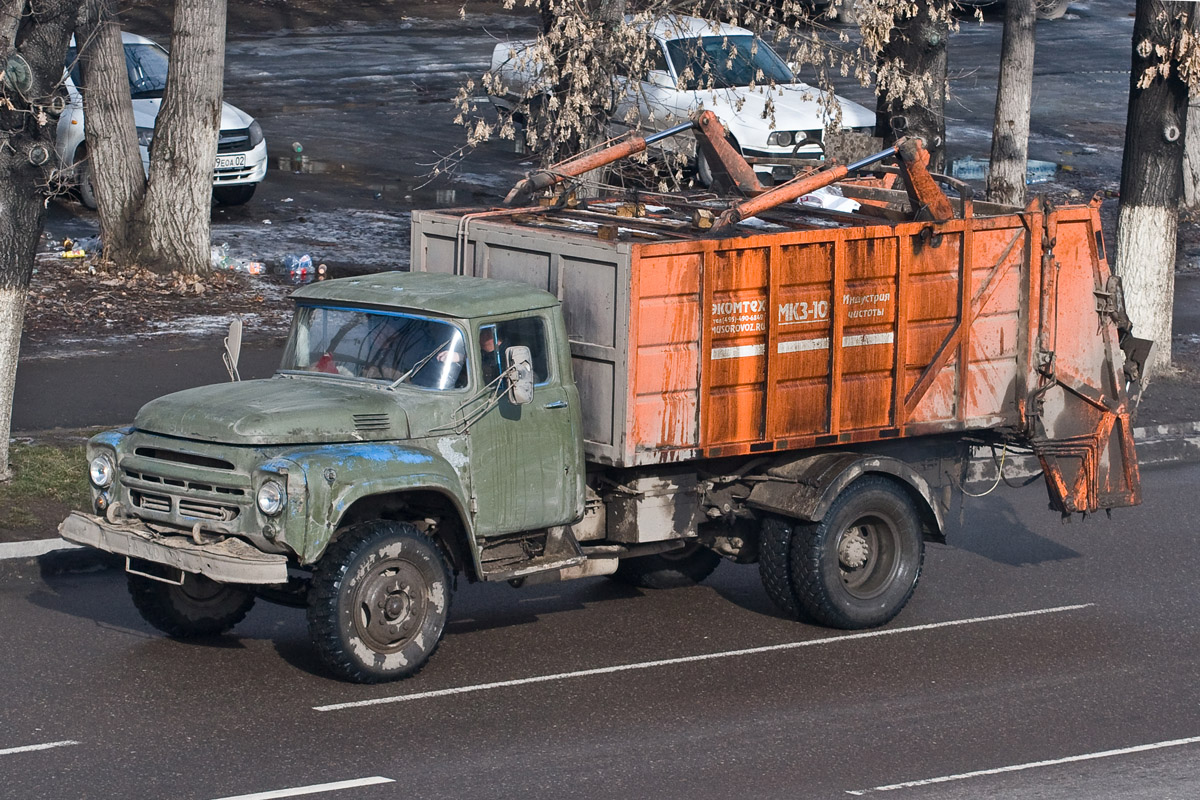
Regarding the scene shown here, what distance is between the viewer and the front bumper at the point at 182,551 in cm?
779

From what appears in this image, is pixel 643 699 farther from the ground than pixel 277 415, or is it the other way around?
pixel 277 415

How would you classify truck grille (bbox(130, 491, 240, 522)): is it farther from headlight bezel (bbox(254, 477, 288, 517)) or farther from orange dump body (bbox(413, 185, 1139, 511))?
orange dump body (bbox(413, 185, 1139, 511))

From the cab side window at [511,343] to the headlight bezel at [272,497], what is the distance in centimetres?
137

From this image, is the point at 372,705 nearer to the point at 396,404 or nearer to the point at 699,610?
the point at 396,404

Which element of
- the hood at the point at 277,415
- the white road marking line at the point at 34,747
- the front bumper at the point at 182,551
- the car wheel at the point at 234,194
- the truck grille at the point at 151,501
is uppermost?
the car wheel at the point at 234,194

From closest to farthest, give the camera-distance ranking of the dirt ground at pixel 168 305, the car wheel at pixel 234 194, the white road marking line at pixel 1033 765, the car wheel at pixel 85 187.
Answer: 1. the white road marking line at pixel 1033 765
2. the dirt ground at pixel 168 305
3. the car wheel at pixel 85 187
4. the car wheel at pixel 234 194

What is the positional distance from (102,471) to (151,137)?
39.1 feet

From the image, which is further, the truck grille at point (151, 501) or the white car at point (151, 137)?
the white car at point (151, 137)

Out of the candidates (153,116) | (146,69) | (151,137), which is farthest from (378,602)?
(146,69)

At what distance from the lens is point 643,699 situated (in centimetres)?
831

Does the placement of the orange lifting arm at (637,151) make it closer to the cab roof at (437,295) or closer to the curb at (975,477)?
the cab roof at (437,295)

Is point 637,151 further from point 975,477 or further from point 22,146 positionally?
point 975,477

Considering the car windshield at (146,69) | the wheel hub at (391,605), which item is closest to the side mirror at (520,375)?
the wheel hub at (391,605)

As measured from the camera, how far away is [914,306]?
977 cm
